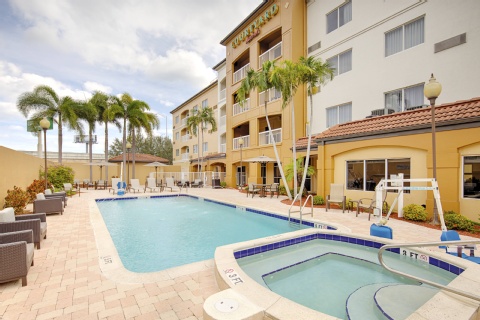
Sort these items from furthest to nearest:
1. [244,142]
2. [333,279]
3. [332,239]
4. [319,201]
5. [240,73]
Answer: [240,73], [244,142], [319,201], [332,239], [333,279]

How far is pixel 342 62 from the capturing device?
14484 millimetres

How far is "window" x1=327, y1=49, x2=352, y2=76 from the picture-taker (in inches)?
556

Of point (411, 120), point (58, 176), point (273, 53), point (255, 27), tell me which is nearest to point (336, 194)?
point (411, 120)

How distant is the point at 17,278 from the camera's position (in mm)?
3543

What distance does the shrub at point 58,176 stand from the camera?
1617cm

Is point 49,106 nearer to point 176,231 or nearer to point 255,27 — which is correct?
point 255,27

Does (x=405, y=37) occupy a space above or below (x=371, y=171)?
above

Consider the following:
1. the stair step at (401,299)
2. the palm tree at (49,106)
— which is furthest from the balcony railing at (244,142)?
the stair step at (401,299)

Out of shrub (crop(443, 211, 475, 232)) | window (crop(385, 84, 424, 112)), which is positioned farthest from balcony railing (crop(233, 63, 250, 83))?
shrub (crop(443, 211, 475, 232))

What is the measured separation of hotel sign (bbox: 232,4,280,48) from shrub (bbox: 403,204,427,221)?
16082 mm

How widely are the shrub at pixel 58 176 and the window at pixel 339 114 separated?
1869 cm

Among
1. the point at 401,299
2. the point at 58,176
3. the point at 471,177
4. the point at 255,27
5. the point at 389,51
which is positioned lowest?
the point at 401,299

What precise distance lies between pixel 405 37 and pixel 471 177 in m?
7.79

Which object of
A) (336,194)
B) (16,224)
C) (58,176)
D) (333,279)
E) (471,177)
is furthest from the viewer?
(58,176)
